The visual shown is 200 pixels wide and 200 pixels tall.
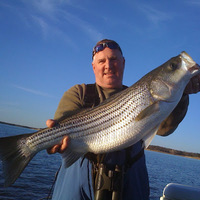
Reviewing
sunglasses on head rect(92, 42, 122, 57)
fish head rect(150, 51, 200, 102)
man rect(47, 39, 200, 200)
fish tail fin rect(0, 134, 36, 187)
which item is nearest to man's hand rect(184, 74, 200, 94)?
man rect(47, 39, 200, 200)

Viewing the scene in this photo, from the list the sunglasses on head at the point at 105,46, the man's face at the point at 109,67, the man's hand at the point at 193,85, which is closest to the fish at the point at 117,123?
the man's hand at the point at 193,85

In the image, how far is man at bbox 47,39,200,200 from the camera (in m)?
4.57

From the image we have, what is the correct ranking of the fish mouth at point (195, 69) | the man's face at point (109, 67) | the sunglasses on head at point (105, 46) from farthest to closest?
1. the sunglasses on head at point (105, 46)
2. the man's face at point (109, 67)
3. the fish mouth at point (195, 69)

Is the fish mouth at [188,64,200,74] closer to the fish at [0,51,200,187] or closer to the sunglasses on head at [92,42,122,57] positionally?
the fish at [0,51,200,187]

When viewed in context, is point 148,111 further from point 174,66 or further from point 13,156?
point 13,156

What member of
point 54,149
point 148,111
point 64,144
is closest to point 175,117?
point 148,111

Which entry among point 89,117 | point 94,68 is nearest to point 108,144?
point 89,117

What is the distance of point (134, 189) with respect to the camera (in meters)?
4.76

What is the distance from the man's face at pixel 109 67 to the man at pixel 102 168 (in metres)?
0.38

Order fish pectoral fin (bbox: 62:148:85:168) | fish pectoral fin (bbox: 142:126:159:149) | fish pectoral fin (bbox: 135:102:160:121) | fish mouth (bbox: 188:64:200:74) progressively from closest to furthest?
fish mouth (bbox: 188:64:200:74) → fish pectoral fin (bbox: 135:102:160:121) → fish pectoral fin (bbox: 142:126:159:149) → fish pectoral fin (bbox: 62:148:85:168)

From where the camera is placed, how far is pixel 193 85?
4426 millimetres

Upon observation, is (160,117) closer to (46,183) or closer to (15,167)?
(15,167)

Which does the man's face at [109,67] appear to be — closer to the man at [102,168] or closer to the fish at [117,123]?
the man at [102,168]

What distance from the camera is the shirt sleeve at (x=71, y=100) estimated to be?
531 cm
